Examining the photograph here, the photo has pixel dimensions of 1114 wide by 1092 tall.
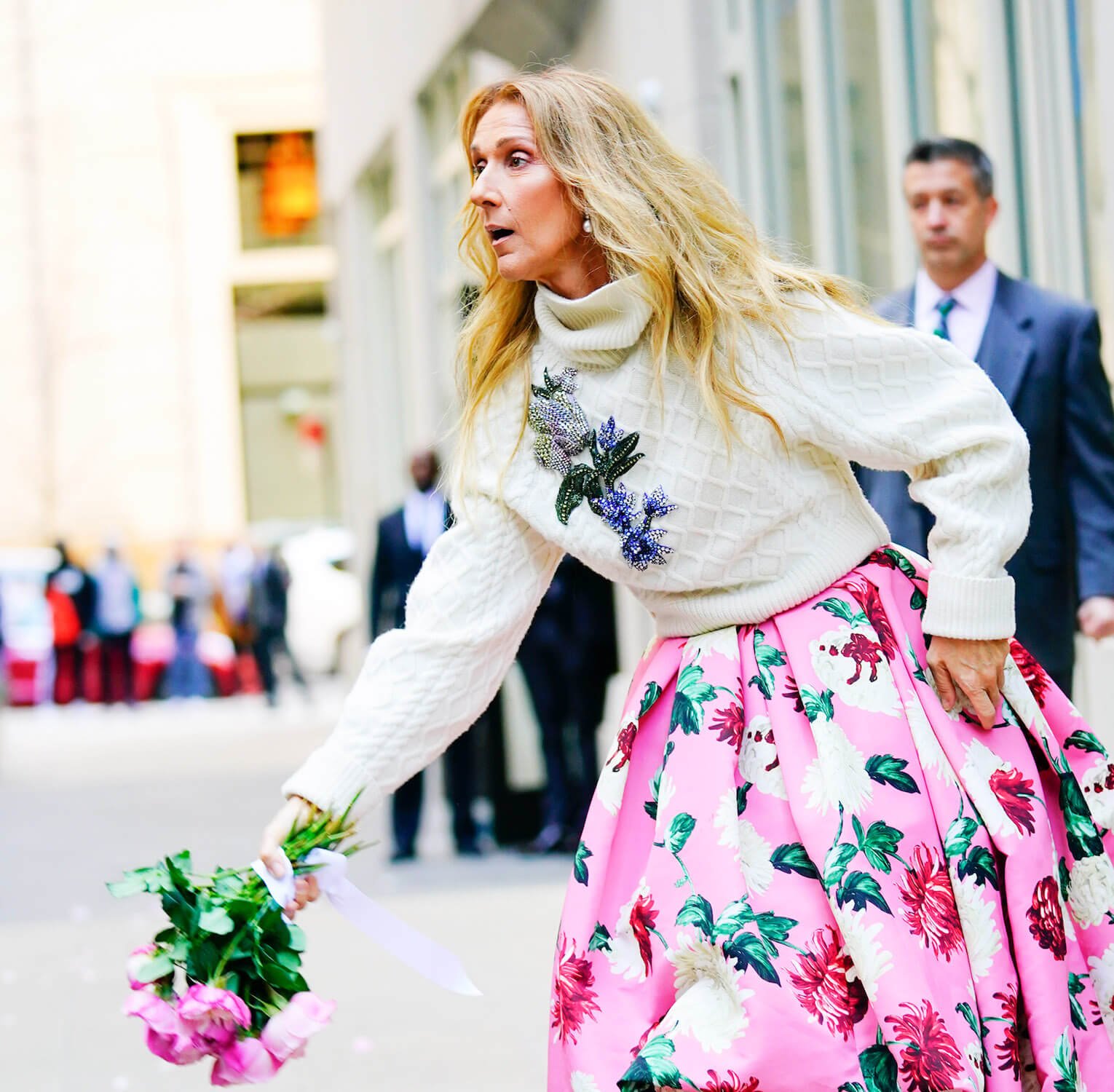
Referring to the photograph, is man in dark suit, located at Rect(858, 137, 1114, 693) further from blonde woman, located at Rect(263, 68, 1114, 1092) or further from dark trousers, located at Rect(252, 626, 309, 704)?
dark trousers, located at Rect(252, 626, 309, 704)

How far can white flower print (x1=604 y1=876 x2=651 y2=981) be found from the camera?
2445 mm

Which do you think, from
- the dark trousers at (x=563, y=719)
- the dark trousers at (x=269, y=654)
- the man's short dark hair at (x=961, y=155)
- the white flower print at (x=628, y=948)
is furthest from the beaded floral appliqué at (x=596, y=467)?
the dark trousers at (x=269, y=654)

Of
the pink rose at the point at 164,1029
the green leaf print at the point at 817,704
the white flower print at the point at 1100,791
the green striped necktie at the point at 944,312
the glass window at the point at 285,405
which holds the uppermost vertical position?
the glass window at the point at 285,405

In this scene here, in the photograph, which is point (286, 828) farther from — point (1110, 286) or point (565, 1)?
point (565, 1)

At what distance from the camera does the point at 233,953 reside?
8.11 feet

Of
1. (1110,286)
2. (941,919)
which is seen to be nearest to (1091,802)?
(941,919)

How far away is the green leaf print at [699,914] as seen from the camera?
234 centimetres

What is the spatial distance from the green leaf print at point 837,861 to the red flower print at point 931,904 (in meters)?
0.07

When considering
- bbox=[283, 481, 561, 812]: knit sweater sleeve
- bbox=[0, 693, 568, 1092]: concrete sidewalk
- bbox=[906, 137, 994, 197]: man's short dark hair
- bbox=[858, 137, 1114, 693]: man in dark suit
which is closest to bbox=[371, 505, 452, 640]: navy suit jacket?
bbox=[0, 693, 568, 1092]: concrete sidewalk

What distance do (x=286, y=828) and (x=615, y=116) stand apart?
107cm

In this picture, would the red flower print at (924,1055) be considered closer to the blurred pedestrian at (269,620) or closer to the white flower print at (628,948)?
the white flower print at (628,948)

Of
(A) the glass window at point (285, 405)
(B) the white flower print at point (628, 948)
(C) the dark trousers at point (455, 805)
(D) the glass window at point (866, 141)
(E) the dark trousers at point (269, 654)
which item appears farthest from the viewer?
(A) the glass window at point (285, 405)

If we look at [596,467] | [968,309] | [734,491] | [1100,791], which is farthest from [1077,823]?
[968,309]

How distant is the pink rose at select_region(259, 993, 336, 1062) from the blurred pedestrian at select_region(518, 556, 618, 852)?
17.6 ft
